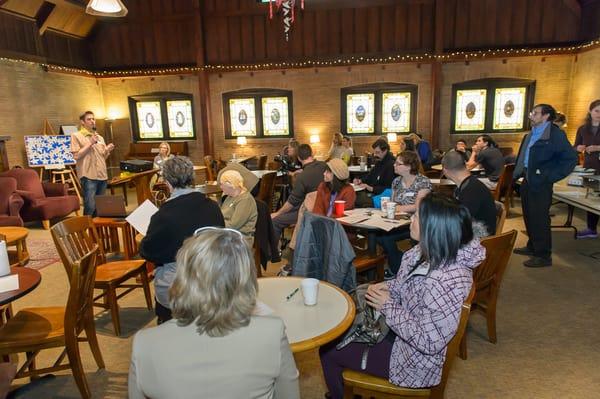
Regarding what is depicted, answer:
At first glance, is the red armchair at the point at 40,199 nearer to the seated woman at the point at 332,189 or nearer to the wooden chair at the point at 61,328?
the wooden chair at the point at 61,328

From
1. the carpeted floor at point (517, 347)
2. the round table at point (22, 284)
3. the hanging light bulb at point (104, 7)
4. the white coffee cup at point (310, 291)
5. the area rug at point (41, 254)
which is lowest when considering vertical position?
the carpeted floor at point (517, 347)

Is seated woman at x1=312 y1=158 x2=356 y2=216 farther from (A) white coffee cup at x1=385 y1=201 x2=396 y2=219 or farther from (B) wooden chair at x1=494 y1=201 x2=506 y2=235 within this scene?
(B) wooden chair at x1=494 y1=201 x2=506 y2=235

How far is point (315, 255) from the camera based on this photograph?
2.67 meters

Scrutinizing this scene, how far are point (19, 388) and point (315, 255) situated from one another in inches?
82.2

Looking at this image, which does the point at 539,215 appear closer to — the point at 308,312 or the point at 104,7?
the point at 308,312

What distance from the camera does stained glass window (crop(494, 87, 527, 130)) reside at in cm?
970

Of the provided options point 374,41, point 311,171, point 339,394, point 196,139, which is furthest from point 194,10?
point 339,394

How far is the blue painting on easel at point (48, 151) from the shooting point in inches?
309

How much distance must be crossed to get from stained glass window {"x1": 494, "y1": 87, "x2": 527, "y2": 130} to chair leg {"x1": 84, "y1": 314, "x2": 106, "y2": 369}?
9671mm

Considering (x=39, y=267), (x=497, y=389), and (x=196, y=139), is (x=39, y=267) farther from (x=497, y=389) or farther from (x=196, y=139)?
(x=196, y=139)

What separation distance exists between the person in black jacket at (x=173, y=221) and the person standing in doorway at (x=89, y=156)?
4.23 m

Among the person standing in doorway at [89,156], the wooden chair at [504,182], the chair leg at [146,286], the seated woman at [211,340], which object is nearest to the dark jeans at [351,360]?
the seated woman at [211,340]

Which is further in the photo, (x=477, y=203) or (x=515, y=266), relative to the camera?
(x=515, y=266)

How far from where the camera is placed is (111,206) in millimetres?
4469
